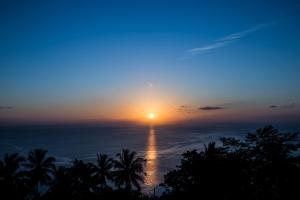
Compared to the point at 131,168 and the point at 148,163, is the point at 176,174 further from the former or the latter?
the point at 148,163

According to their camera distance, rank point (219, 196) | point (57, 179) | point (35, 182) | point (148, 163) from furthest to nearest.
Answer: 1. point (148, 163)
2. point (35, 182)
3. point (57, 179)
4. point (219, 196)

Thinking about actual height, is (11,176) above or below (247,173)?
below

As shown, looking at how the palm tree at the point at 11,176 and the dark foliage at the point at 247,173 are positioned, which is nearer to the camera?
the dark foliage at the point at 247,173

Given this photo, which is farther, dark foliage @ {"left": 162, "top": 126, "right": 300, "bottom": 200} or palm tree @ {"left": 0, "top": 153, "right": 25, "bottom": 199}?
palm tree @ {"left": 0, "top": 153, "right": 25, "bottom": 199}

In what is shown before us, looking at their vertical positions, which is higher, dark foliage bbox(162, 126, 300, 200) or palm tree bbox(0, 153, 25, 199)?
dark foliage bbox(162, 126, 300, 200)

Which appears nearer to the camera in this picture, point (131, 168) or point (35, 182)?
point (35, 182)

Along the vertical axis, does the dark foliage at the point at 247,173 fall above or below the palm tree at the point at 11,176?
above

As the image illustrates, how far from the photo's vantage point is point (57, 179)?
3192 centimetres

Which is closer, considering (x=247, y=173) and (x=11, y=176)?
(x=247, y=173)

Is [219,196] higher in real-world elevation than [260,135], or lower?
lower

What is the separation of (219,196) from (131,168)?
23832 millimetres

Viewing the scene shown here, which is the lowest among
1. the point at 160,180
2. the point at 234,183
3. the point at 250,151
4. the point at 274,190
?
the point at 160,180

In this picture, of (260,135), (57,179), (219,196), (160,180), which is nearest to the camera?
(219,196)

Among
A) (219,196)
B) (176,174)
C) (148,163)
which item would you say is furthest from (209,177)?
(148,163)
